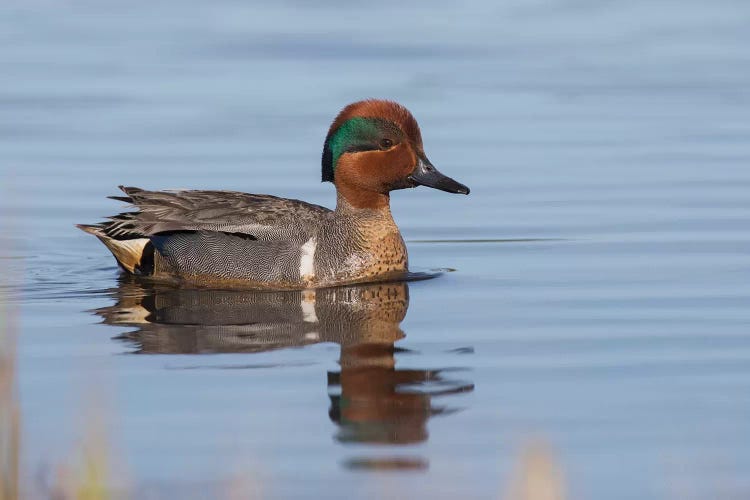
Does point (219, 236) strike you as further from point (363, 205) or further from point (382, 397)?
point (382, 397)

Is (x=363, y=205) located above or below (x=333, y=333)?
above

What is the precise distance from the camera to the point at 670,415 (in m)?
6.34

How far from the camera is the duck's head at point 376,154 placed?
1009 cm

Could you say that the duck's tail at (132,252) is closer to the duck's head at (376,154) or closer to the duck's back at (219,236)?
the duck's back at (219,236)

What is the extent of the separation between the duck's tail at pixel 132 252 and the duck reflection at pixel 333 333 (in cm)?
16

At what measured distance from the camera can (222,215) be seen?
9.95 m

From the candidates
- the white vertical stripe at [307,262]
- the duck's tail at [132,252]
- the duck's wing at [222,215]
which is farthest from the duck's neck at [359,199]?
the duck's tail at [132,252]

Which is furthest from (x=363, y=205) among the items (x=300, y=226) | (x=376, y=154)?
(x=300, y=226)

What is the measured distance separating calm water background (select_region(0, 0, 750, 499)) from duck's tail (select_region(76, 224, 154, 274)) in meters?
0.15

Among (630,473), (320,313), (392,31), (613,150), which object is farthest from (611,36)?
(630,473)

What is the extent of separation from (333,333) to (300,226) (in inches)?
74.3

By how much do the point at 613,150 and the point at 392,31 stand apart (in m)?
6.31

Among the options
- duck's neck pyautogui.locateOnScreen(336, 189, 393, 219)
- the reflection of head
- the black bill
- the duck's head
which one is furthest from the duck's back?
the reflection of head

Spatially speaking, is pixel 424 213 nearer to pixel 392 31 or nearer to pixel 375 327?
pixel 375 327
